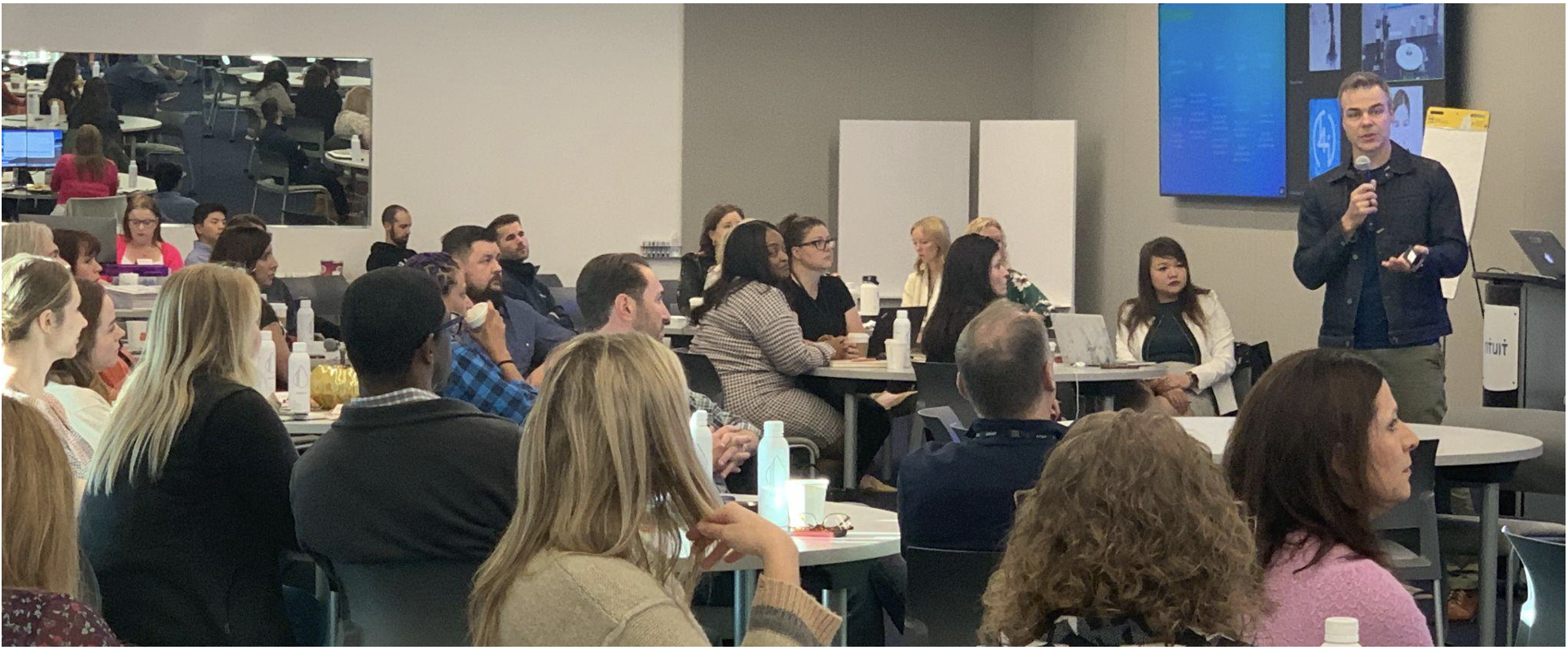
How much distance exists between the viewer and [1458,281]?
6.86m

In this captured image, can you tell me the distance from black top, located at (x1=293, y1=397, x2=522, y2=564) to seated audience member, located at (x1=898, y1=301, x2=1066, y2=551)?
792 mm

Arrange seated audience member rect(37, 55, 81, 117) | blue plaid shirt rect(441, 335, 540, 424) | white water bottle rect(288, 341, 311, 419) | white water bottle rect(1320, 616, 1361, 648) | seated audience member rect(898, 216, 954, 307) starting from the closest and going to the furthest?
1. white water bottle rect(1320, 616, 1361, 648)
2. blue plaid shirt rect(441, 335, 540, 424)
3. white water bottle rect(288, 341, 311, 419)
4. seated audience member rect(898, 216, 954, 307)
5. seated audience member rect(37, 55, 81, 117)

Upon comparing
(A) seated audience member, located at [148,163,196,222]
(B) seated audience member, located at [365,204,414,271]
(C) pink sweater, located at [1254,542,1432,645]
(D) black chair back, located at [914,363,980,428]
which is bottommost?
(C) pink sweater, located at [1254,542,1432,645]

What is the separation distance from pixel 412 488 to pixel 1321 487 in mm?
1393

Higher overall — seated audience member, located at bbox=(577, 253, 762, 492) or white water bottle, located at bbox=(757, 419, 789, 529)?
seated audience member, located at bbox=(577, 253, 762, 492)

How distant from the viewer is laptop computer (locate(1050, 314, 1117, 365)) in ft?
21.3

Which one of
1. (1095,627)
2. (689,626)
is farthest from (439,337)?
(1095,627)

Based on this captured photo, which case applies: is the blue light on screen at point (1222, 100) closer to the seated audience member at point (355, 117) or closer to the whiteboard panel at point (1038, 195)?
the whiteboard panel at point (1038, 195)

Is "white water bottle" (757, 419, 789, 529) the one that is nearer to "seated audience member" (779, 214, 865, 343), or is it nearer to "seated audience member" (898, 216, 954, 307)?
"seated audience member" (779, 214, 865, 343)

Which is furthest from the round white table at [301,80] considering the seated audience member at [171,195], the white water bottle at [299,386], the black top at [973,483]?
the black top at [973,483]

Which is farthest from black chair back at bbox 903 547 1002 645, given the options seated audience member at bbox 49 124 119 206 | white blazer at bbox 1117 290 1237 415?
seated audience member at bbox 49 124 119 206

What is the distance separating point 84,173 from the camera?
10273 mm

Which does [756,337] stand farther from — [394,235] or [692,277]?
[394,235]

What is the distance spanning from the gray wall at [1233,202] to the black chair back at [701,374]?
3100 millimetres
